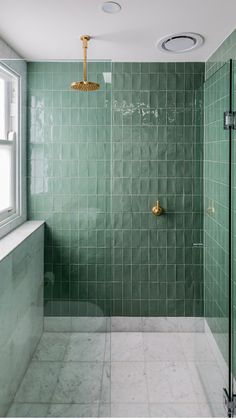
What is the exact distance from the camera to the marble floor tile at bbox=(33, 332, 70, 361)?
6.44 ft

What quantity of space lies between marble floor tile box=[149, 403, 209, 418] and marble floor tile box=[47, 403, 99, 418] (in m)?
0.48

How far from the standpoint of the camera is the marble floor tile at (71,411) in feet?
6.15

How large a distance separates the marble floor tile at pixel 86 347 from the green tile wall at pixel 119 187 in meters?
0.12

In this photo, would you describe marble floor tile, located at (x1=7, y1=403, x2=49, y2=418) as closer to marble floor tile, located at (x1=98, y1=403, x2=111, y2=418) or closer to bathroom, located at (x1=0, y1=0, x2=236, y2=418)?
bathroom, located at (x1=0, y1=0, x2=236, y2=418)

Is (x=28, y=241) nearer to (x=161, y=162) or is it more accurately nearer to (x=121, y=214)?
(x=121, y=214)

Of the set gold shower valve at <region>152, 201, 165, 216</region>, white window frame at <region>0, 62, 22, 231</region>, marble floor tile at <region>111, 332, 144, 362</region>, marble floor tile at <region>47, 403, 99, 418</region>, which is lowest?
marble floor tile at <region>111, 332, 144, 362</region>

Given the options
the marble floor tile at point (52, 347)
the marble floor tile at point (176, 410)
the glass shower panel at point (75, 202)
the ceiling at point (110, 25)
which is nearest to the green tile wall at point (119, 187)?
the glass shower panel at point (75, 202)

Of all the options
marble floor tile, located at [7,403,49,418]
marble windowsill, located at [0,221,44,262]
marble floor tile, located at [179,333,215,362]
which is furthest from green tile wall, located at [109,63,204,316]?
marble floor tile, located at [7,403,49,418]

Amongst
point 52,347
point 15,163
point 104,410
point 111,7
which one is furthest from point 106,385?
point 111,7

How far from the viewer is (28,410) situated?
187 cm

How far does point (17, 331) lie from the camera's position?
1.91 m

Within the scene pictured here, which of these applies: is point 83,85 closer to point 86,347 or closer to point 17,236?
point 17,236

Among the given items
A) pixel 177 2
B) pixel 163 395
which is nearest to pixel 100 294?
pixel 163 395

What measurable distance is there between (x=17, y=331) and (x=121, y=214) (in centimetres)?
98
